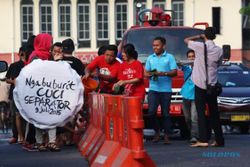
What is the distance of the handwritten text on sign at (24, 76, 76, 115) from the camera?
48.3 ft

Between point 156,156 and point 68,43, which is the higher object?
point 68,43

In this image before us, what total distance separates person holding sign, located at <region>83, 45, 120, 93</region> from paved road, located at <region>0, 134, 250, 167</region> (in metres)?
1.14

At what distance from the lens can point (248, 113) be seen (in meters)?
21.7

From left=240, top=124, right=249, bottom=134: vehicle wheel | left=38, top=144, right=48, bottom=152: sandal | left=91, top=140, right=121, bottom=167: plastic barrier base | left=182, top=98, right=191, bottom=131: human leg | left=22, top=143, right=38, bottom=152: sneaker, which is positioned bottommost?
left=240, top=124, right=249, bottom=134: vehicle wheel

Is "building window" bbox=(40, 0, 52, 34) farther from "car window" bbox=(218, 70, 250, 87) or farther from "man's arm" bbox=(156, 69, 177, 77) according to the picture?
"man's arm" bbox=(156, 69, 177, 77)

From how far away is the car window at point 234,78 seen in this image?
906 inches

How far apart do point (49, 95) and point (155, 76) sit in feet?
7.66

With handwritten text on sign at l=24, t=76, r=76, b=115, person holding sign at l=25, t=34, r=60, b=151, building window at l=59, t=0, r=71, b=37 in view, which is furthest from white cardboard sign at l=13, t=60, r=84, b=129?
building window at l=59, t=0, r=71, b=37

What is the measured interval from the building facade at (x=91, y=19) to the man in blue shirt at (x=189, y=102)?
45974 mm

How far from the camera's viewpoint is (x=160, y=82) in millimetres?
16484

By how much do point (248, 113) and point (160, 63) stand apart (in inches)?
228

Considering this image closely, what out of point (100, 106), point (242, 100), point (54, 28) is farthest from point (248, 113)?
point (54, 28)

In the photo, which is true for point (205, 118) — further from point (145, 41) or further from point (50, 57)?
point (145, 41)

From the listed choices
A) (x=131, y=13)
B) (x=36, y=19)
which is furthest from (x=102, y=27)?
(x=36, y=19)
